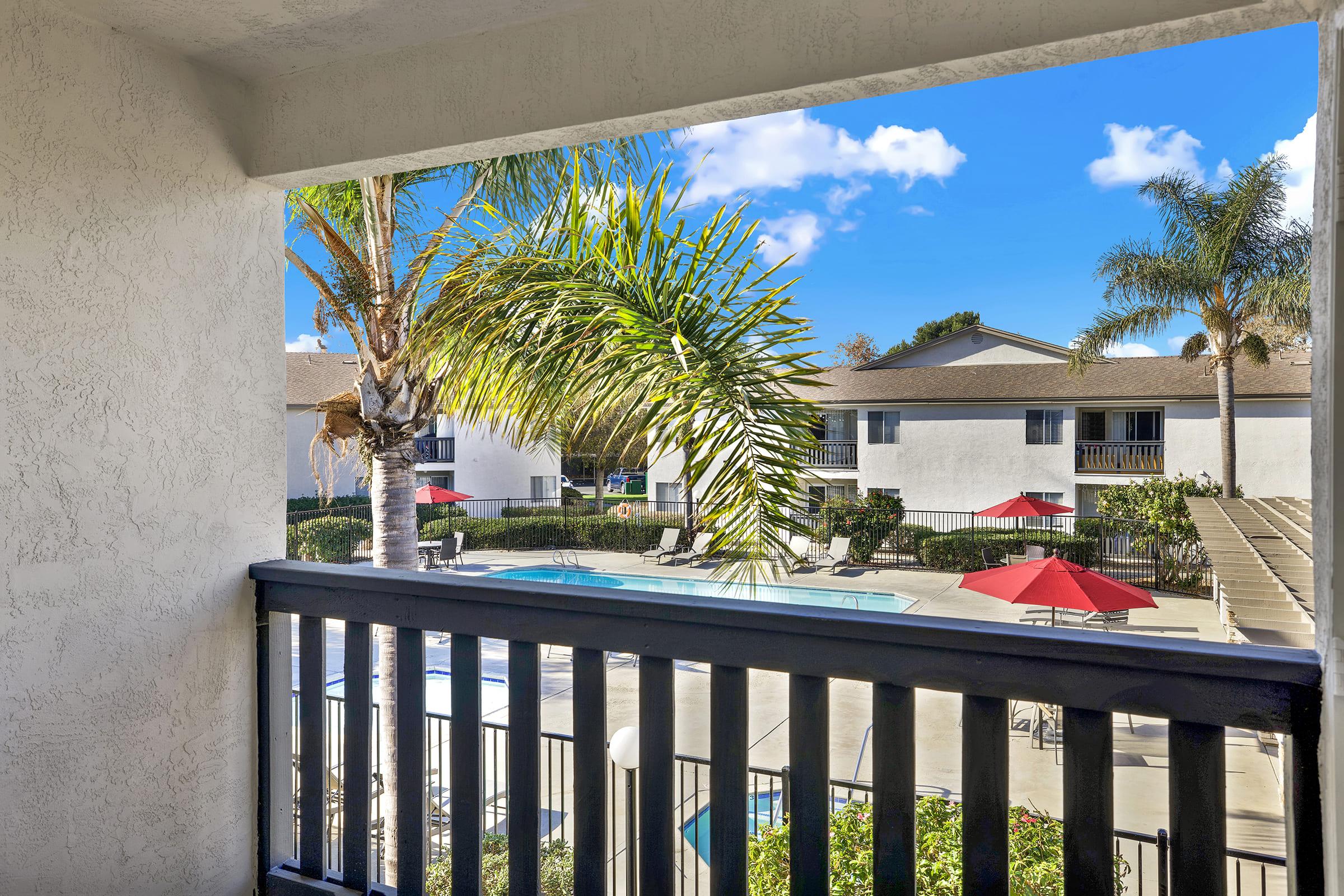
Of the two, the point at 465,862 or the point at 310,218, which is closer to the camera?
the point at 465,862

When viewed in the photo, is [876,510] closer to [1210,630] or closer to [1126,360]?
[1210,630]

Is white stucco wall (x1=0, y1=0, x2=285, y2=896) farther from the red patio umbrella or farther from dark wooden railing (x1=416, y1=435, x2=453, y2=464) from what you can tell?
dark wooden railing (x1=416, y1=435, x2=453, y2=464)

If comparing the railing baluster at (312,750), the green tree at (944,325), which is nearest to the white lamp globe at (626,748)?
the railing baluster at (312,750)

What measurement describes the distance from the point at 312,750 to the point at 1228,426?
58.7 ft

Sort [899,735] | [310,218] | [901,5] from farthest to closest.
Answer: [310,218], [901,5], [899,735]

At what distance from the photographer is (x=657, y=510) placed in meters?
20.3

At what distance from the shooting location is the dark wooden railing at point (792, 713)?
45.7 inches

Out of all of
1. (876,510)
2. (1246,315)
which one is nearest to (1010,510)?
(876,510)

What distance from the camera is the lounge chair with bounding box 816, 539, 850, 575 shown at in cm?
1633

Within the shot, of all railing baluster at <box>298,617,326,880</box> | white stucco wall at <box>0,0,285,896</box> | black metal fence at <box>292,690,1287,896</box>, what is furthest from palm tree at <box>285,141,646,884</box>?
railing baluster at <box>298,617,326,880</box>

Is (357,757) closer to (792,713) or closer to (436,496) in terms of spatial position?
(792,713)

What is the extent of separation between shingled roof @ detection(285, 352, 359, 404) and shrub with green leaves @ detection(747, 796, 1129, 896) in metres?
19.3

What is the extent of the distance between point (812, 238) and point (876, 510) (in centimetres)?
4882

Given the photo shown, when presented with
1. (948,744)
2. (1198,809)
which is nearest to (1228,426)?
Result: (948,744)
